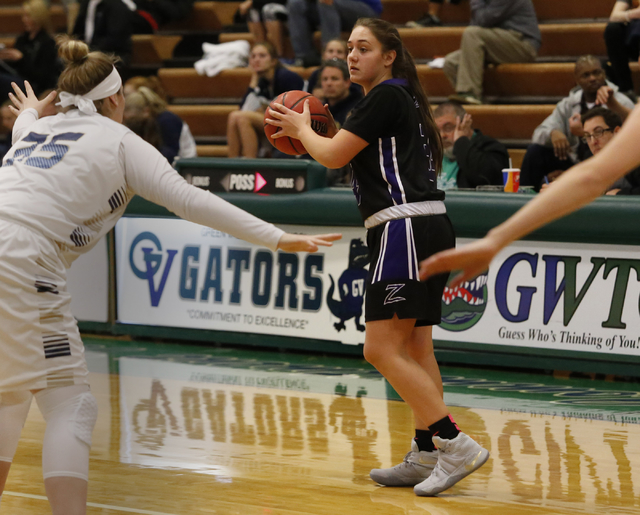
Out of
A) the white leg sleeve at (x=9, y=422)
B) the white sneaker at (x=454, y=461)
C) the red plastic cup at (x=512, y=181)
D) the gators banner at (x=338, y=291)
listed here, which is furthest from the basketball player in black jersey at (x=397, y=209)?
the red plastic cup at (x=512, y=181)

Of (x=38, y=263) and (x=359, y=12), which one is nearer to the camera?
(x=38, y=263)

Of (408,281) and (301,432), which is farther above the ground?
(408,281)

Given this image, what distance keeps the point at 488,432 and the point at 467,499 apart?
115 cm

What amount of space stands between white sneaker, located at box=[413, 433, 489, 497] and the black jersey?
3.33 ft

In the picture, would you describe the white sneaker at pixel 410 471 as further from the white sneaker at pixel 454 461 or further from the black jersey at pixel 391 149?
the black jersey at pixel 391 149

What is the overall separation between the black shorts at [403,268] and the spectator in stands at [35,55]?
8.86 meters

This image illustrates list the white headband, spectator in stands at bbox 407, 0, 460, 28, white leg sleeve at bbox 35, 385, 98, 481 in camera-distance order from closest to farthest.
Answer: white leg sleeve at bbox 35, 385, 98, 481, the white headband, spectator in stands at bbox 407, 0, 460, 28

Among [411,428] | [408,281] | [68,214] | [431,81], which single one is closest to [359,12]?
[431,81]

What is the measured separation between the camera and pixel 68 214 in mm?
3127

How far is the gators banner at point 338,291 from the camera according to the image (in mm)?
6125

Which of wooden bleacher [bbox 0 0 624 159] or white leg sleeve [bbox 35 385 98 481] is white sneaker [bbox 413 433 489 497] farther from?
wooden bleacher [bbox 0 0 624 159]

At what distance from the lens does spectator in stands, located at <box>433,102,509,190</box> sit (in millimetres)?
7238

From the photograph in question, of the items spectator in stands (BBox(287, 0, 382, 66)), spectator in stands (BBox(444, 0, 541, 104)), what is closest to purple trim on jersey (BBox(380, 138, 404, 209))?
spectator in stands (BBox(444, 0, 541, 104))

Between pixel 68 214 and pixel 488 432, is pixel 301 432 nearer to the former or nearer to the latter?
pixel 488 432
